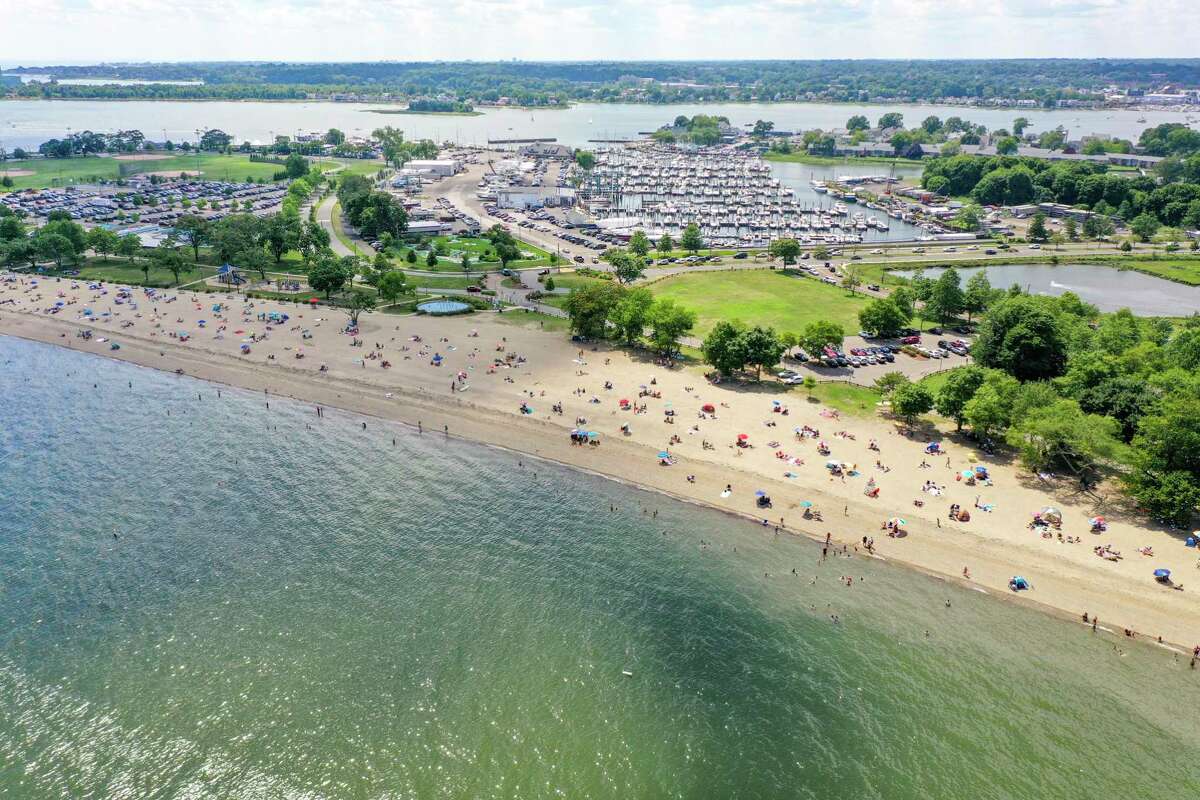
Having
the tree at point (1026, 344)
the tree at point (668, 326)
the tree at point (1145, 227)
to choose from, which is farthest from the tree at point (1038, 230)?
the tree at point (668, 326)

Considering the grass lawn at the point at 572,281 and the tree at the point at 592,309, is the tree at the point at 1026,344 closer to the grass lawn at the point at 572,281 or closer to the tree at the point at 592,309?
the tree at the point at 592,309

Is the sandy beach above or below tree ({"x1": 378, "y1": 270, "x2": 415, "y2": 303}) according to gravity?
below

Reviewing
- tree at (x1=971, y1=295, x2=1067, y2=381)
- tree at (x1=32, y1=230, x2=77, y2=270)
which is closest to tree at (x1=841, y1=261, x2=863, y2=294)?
tree at (x1=971, y1=295, x2=1067, y2=381)

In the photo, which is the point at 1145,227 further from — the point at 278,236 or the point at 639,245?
the point at 278,236

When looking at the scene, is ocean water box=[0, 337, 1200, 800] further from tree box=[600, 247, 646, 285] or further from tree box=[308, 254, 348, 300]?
tree box=[600, 247, 646, 285]

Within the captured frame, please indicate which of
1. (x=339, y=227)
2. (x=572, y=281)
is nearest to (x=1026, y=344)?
(x=572, y=281)

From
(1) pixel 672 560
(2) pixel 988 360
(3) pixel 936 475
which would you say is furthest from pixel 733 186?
(1) pixel 672 560
